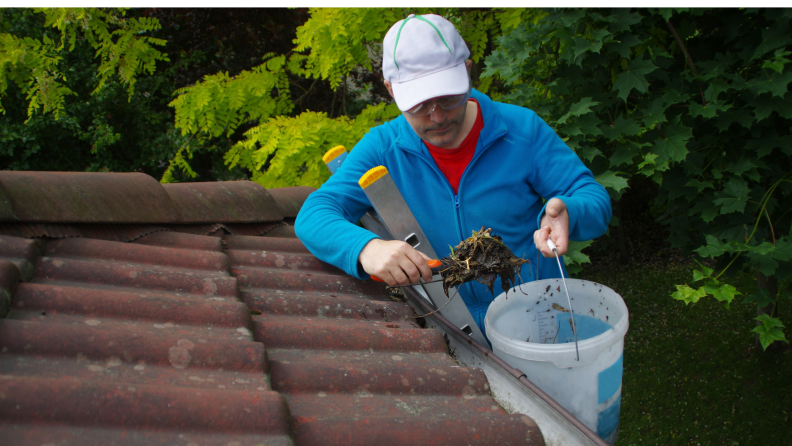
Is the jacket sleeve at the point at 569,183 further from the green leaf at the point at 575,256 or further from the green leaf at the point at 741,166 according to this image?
the green leaf at the point at 741,166

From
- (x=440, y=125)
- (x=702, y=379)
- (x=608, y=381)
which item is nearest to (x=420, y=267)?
(x=440, y=125)

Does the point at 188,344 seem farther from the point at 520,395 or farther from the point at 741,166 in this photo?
the point at 741,166

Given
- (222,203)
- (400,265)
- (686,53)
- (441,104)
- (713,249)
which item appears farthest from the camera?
(686,53)

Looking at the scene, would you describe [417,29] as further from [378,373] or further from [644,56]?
[644,56]

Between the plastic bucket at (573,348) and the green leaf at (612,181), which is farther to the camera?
the green leaf at (612,181)

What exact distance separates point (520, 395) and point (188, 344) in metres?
1.05

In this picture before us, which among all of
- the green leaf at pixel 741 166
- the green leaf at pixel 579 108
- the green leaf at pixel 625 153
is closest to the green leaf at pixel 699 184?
the green leaf at pixel 741 166

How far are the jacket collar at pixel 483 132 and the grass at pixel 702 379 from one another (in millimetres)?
4749

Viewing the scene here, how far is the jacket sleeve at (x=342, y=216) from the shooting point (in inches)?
83.0

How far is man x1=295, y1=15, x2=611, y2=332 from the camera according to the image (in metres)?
1.96

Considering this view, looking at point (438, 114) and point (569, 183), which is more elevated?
point (438, 114)

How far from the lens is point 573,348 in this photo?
1.54 m

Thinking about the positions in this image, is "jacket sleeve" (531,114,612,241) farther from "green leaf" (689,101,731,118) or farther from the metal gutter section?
"green leaf" (689,101,731,118)

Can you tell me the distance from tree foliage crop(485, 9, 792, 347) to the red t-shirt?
1178 millimetres
